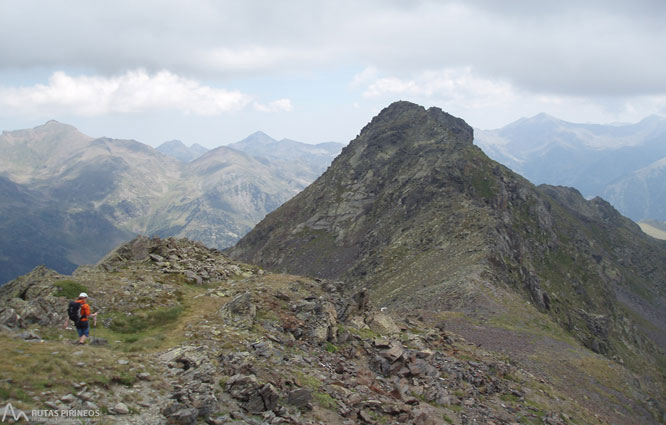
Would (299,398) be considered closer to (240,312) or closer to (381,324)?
(240,312)

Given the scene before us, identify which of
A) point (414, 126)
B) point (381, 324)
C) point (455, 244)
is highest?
point (414, 126)

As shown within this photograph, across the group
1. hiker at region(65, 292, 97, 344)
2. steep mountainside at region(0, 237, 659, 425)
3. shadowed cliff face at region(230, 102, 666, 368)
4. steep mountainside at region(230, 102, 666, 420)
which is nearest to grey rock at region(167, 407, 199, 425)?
steep mountainside at region(0, 237, 659, 425)

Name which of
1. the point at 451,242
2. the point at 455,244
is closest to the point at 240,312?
the point at 455,244

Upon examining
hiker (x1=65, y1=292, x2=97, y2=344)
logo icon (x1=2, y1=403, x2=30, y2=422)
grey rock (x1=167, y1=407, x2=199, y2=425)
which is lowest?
grey rock (x1=167, y1=407, x2=199, y2=425)

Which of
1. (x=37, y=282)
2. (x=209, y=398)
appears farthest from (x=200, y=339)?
(x=37, y=282)

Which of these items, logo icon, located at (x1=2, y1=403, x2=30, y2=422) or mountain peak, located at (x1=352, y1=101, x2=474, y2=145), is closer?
logo icon, located at (x1=2, y1=403, x2=30, y2=422)

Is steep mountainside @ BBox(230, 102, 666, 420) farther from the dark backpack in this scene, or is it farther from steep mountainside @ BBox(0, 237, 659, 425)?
the dark backpack

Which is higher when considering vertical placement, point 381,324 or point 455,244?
point 455,244

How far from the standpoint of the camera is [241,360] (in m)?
21.6

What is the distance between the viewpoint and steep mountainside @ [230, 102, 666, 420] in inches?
2886

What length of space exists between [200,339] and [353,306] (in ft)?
50.8

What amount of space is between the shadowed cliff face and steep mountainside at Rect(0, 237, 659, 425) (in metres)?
24.7

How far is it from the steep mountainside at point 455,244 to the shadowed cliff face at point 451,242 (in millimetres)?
386

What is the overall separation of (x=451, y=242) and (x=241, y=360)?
69.0m
